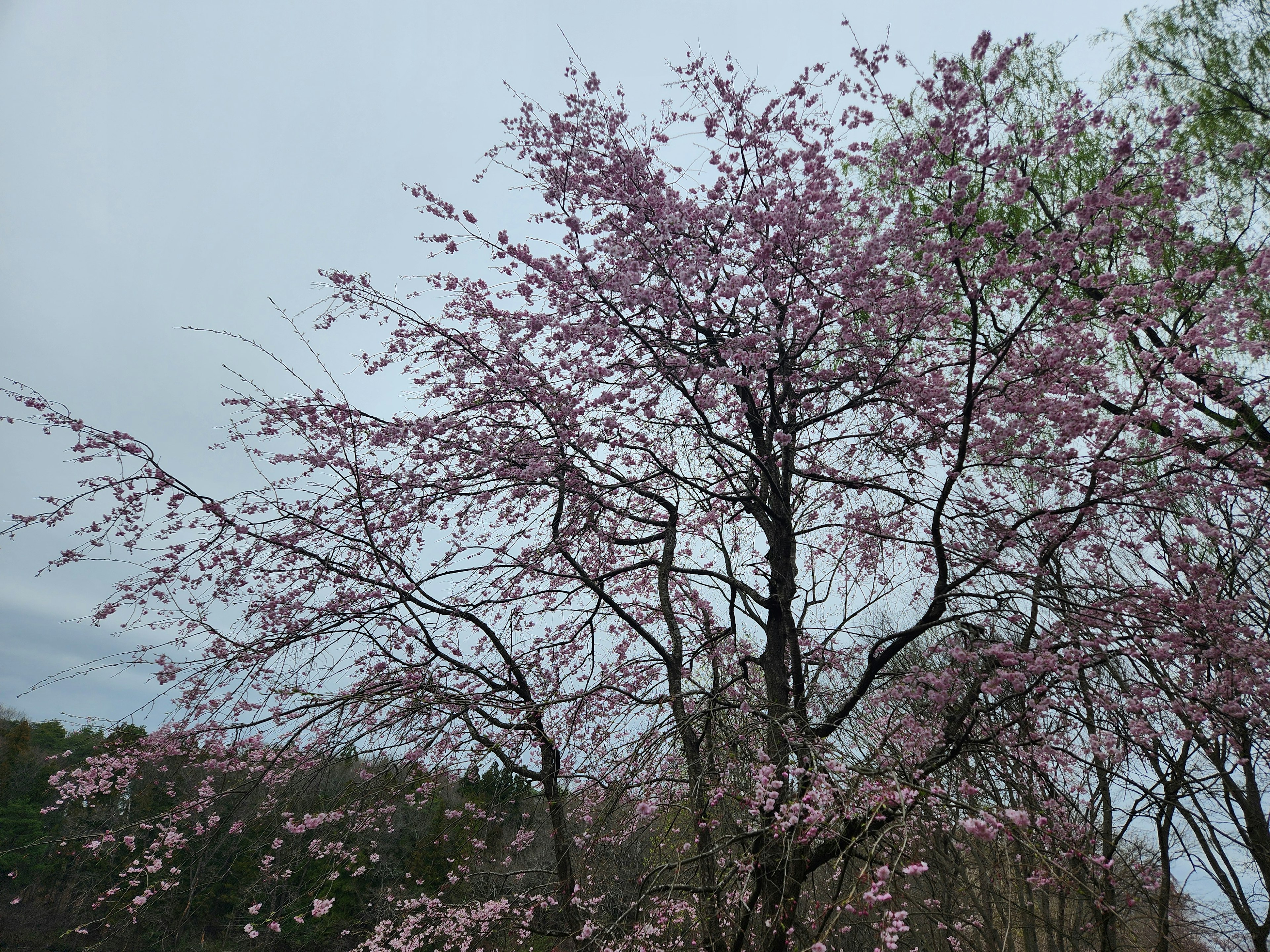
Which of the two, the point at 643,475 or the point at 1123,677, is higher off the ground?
the point at 643,475

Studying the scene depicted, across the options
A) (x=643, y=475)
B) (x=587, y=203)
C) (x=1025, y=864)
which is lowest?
(x=1025, y=864)

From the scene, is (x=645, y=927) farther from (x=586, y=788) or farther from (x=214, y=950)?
(x=214, y=950)

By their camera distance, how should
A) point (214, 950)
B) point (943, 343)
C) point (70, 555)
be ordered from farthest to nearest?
point (214, 950), point (943, 343), point (70, 555)

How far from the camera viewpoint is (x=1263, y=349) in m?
4.66

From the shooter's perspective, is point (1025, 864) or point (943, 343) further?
point (943, 343)

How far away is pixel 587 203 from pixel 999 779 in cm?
542

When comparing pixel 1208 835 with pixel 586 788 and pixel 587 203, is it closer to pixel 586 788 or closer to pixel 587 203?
pixel 586 788

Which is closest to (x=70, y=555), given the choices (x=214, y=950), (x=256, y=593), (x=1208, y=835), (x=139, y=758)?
(x=256, y=593)

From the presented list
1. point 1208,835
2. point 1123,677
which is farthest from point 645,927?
point 1208,835

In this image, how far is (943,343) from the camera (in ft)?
19.4

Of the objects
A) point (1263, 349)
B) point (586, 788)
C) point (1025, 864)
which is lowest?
point (1025, 864)

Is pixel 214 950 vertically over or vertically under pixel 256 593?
under

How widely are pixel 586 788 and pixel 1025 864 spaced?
2.79 metres

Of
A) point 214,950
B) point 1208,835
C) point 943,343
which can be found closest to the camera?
point 943,343
